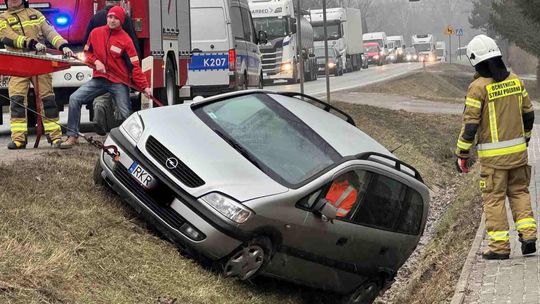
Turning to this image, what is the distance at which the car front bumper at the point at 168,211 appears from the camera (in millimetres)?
6777

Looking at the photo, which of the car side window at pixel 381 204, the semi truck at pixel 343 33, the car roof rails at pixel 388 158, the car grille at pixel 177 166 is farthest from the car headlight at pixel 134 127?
the semi truck at pixel 343 33

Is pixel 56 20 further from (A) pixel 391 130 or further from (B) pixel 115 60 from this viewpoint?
(A) pixel 391 130

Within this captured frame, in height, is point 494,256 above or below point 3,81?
below

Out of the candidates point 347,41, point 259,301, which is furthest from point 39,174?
point 347,41

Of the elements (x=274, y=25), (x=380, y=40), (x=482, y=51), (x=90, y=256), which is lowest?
(x=90, y=256)

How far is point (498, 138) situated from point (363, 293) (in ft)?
5.73

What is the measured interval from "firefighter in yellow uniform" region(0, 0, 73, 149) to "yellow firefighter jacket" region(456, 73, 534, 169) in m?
5.07

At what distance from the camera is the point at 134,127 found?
25.8 feet

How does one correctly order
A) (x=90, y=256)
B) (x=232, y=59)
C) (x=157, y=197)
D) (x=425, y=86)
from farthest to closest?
(x=425, y=86)
(x=232, y=59)
(x=157, y=197)
(x=90, y=256)

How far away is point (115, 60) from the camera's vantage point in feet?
34.3

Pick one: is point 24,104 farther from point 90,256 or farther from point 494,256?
point 494,256

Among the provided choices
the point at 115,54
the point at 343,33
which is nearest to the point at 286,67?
the point at 343,33

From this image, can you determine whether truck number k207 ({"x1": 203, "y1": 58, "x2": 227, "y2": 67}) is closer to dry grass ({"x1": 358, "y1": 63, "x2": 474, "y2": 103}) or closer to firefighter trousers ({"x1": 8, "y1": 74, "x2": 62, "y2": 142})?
firefighter trousers ({"x1": 8, "y1": 74, "x2": 62, "y2": 142})

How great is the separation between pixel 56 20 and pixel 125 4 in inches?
39.8
